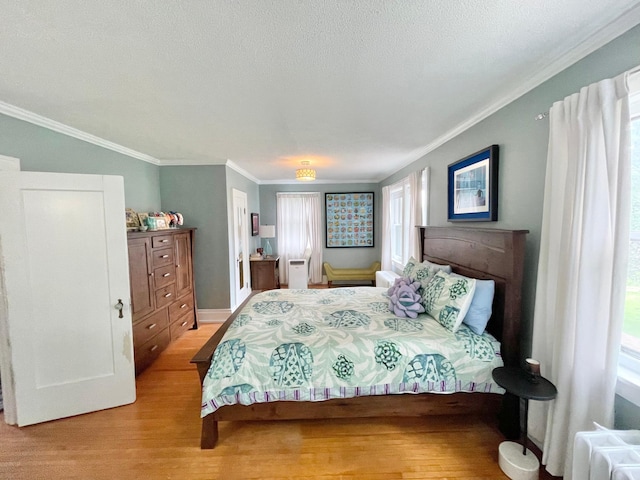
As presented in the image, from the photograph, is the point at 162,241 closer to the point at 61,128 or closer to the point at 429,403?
the point at 61,128

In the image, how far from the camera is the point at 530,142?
1892 mm

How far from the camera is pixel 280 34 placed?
132 centimetres

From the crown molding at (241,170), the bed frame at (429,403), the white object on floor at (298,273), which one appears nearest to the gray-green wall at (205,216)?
the crown molding at (241,170)

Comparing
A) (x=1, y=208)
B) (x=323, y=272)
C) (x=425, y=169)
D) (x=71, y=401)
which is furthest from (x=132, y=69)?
(x=323, y=272)

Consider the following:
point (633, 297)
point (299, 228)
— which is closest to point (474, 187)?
point (633, 297)

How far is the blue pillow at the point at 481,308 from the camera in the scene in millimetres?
1982

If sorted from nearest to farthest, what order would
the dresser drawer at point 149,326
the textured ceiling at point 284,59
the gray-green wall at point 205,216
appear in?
the textured ceiling at point 284,59
the dresser drawer at point 149,326
the gray-green wall at point 205,216

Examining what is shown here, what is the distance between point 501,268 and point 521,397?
0.85 meters

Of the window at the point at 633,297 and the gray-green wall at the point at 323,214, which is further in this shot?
the gray-green wall at the point at 323,214

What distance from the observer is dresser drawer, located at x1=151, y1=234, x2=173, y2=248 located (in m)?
3.05

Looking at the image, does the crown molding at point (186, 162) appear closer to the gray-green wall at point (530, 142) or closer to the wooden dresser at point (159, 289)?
the wooden dresser at point (159, 289)

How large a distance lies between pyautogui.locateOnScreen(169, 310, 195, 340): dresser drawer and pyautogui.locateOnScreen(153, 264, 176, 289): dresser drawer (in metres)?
0.58

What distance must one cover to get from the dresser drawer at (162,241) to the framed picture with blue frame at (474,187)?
330 cm

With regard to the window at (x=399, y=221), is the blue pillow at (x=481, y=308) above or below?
below
